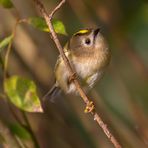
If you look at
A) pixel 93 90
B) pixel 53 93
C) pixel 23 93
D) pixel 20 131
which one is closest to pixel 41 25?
pixel 23 93

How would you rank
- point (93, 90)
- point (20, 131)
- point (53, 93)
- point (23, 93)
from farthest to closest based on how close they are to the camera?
point (93, 90) < point (53, 93) < point (20, 131) < point (23, 93)

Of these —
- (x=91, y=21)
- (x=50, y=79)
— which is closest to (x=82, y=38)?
(x=91, y=21)

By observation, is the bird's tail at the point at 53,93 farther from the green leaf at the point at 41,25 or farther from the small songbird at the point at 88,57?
the green leaf at the point at 41,25

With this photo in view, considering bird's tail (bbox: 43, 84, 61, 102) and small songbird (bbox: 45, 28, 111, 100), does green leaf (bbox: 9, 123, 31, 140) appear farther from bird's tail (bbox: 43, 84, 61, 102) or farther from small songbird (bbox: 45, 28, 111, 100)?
bird's tail (bbox: 43, 84, 61, 102)

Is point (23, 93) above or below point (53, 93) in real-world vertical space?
above

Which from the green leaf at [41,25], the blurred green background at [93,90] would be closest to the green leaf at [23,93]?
the green leaf at [41,25]

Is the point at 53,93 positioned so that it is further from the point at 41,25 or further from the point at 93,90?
the point at 41,25

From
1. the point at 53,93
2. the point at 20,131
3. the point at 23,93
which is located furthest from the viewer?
the point at 53,93
